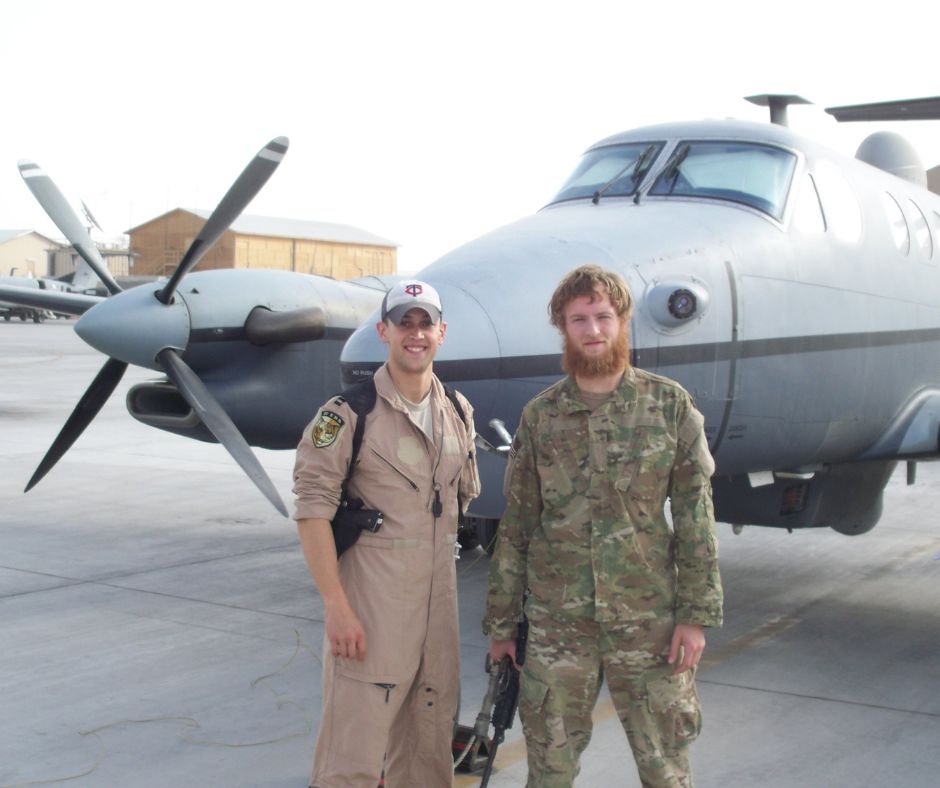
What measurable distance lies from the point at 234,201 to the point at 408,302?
20.1ft

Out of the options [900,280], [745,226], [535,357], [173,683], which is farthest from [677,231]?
[173,683]

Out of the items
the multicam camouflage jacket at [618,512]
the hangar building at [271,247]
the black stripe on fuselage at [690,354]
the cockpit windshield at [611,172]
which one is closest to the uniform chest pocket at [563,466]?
the multicam camouflage jacket at [618,512]

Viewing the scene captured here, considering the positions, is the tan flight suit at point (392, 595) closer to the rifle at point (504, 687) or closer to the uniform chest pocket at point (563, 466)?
the rifle at point (504, 687)

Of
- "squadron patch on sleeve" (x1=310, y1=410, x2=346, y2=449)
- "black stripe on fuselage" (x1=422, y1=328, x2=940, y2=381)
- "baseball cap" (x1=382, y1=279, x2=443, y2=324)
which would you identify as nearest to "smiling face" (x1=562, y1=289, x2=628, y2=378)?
"baseball cap" (x1=382, y1=279, x2=443, y2=324)

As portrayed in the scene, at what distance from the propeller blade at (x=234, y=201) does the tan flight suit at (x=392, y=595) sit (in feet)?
19.2

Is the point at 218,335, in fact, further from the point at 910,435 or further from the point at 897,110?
the point at 897,110

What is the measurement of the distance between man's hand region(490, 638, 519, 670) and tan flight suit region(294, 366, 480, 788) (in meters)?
0.17

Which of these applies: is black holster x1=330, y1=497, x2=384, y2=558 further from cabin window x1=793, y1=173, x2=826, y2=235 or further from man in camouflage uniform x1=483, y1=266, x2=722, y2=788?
cabin window x1=793, y1=173, x2=826, y2=235

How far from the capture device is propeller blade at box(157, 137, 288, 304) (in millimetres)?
9352

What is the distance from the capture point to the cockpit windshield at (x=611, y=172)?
23.0ft

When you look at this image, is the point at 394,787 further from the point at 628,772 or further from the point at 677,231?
the point at 677,231

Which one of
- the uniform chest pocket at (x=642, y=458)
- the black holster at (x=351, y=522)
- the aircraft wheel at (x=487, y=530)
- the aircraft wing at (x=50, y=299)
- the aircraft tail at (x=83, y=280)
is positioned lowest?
the aircraft tail at (x=83, y=280)

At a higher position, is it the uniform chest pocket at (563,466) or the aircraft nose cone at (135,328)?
the uniform chest pocket at (563,466)

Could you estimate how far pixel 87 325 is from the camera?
9117 millimetres
